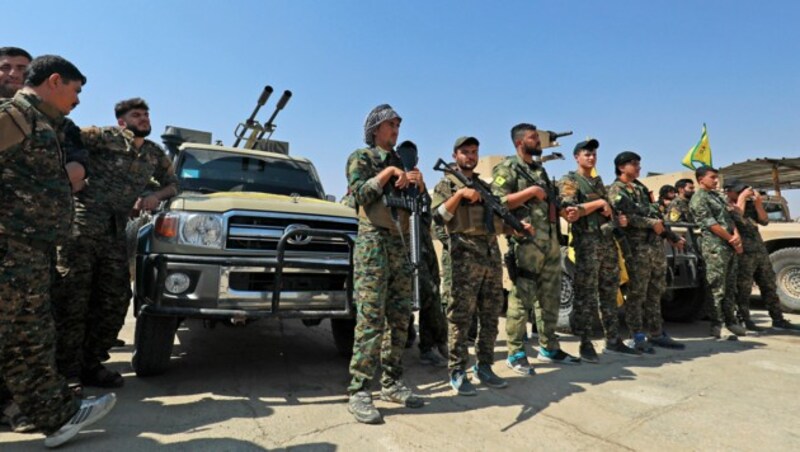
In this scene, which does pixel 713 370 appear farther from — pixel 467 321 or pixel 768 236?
pixel 768 236

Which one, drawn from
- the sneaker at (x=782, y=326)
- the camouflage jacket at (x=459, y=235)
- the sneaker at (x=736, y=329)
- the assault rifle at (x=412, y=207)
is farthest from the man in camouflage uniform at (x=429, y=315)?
the sneaker at (x=782, y=326)

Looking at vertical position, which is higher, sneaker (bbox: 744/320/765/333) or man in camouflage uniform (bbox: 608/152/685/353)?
man in camouflage uniform (bbox: 608/152/685/353)

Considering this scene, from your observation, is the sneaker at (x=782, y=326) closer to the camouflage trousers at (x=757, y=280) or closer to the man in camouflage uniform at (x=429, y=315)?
the camouflage trousers at (x=757, y=280)

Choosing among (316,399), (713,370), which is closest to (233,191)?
(316,399)

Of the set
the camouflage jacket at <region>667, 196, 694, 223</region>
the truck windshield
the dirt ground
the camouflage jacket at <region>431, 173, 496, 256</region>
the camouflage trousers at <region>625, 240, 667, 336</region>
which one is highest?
the truck windshield

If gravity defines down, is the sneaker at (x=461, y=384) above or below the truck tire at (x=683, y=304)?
below

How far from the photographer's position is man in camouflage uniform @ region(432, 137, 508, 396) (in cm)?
338

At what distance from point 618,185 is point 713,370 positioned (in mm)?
1959

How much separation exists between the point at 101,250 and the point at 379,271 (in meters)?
2.00

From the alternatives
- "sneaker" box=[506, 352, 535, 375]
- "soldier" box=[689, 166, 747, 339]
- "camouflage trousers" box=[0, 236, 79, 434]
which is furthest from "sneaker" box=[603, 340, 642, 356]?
"camouflage trousers" box=[0, 236, 79, 434]

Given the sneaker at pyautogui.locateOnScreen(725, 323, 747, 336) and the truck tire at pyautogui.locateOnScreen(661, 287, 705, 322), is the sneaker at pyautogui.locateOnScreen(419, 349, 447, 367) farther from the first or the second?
the truck tire at pyautogui.locateOnScreen(661, 287, 705, 322)

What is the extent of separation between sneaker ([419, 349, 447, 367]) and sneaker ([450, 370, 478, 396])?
786 millimetres

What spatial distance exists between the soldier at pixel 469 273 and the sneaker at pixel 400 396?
0.42 meters

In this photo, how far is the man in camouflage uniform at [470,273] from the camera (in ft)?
11.1
